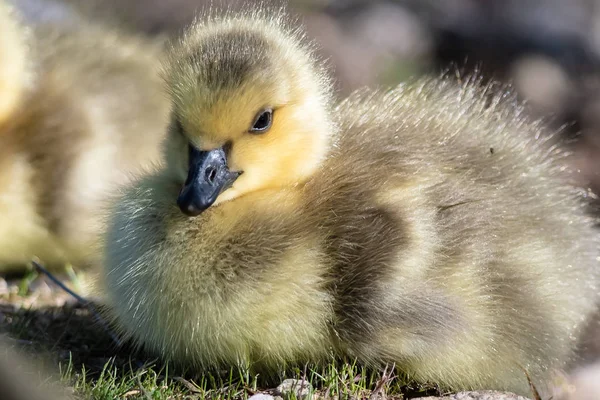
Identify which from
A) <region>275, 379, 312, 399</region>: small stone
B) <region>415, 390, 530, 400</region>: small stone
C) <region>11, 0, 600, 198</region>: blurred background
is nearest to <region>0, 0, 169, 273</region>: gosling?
<region>11, 0, 600, 198</region>: blurred background

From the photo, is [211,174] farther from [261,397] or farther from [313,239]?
[261,397]

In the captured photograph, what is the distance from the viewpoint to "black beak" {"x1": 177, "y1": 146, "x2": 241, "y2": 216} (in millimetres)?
2227

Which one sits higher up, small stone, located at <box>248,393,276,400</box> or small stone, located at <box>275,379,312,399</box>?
small stone, located at <box>275,379,312,399</box>

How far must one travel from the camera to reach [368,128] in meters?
2.60

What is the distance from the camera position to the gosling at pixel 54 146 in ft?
11.9

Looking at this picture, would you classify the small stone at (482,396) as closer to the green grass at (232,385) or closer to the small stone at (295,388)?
the green grass at (232,385)

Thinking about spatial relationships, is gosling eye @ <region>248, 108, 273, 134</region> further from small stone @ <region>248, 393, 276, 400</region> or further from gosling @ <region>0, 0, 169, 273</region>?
gosling @ <region>0, 0, 169, 273</region>

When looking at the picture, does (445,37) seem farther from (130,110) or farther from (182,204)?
(182,204)

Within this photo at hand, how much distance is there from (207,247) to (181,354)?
29cm

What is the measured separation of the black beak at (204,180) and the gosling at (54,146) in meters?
1.23

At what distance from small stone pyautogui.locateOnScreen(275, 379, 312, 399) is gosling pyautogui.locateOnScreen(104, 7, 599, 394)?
57mm

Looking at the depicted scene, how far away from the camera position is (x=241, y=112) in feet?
7.59

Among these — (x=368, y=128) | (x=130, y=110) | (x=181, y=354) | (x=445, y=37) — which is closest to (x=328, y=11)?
(x=445, y=37)

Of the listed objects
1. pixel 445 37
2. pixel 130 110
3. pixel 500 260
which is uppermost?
pixel 445 37
